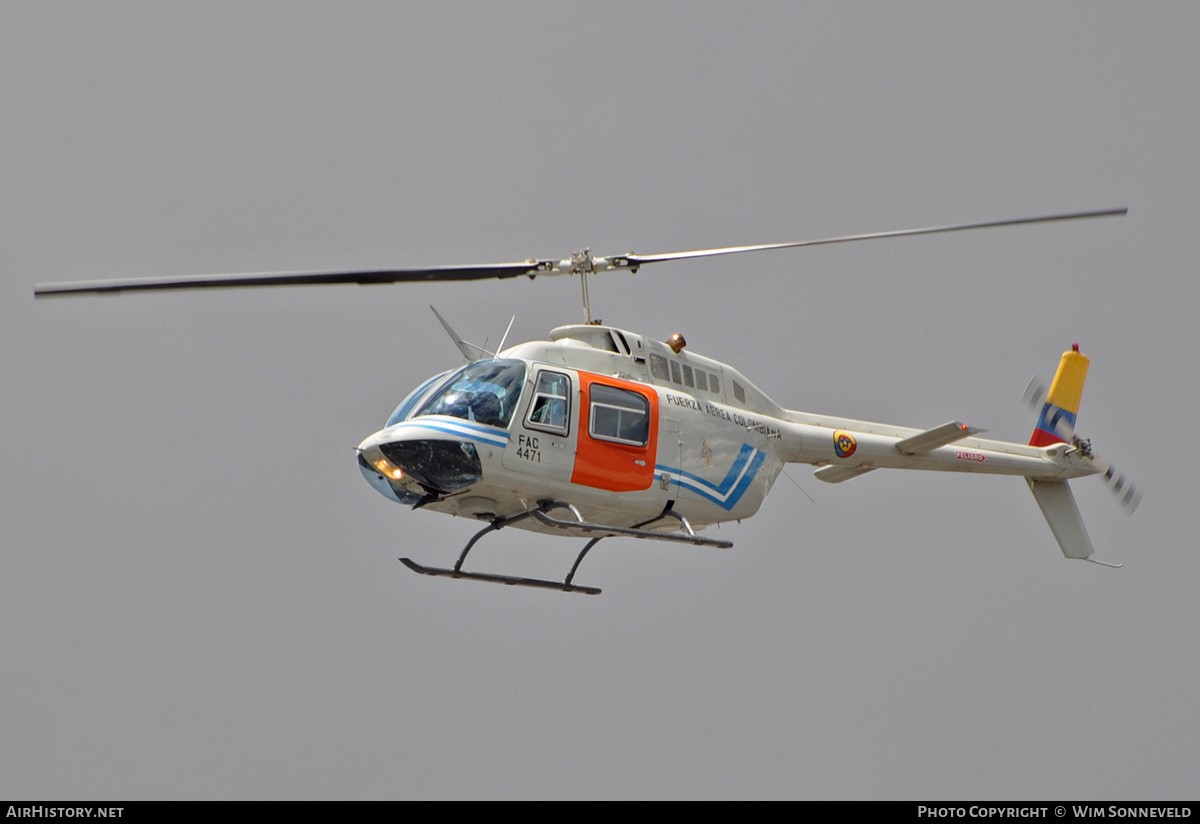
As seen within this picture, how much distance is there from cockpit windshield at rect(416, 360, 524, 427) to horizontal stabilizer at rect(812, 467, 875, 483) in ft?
19.0

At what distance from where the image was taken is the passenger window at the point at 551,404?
15.8 metres

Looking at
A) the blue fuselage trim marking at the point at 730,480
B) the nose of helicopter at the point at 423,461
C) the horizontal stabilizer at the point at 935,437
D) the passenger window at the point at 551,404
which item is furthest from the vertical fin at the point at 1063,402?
the nose of helicopter at the point at 423,461

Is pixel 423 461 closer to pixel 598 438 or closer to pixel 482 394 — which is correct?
pixel 482 394

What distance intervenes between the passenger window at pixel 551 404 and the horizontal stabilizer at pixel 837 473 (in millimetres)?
5279

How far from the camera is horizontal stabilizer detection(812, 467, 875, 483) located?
2000cm

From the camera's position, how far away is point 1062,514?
2269cm

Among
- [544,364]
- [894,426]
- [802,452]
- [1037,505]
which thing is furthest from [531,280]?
[1037,505]

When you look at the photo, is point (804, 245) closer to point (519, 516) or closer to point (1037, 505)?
point (519, 516)

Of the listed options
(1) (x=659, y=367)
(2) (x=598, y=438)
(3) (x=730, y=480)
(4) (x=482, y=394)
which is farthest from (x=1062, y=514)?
(4) (x=482, y=394)

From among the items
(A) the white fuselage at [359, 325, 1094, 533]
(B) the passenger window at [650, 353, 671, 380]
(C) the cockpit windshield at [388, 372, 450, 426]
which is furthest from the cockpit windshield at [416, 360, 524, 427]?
(B) the passenger window at [650, 353, 671, 380]

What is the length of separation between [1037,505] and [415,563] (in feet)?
34.8

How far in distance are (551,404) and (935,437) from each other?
5624 mm

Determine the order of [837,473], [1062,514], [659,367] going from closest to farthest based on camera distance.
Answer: [659,367], [837,473], [1062,514]

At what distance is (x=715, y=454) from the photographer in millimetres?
17453
